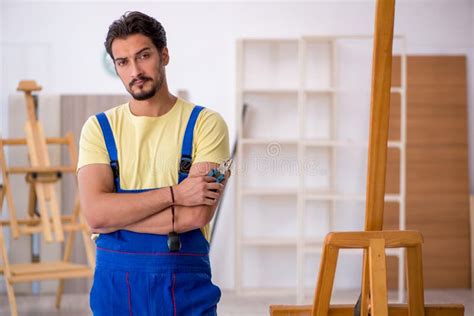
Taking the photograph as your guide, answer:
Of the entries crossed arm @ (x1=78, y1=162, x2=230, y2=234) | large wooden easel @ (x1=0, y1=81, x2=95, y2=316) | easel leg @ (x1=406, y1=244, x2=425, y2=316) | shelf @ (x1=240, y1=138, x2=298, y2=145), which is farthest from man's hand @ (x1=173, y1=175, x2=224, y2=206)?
shelf @ (x1=240, y1=138, x2=298, y2=145)

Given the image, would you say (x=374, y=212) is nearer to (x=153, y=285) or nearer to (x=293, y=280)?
(x=153, y=285)

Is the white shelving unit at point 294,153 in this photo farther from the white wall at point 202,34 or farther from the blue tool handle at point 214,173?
the blue tool handle at point 214,173

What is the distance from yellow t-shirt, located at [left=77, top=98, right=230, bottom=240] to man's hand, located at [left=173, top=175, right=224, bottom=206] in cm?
4

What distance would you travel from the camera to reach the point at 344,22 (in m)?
7.36

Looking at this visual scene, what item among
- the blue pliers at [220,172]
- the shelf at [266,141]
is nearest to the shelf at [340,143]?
the shelf at [266,141]

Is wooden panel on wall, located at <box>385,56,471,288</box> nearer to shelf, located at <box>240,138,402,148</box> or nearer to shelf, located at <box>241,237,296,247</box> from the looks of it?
shelf, located at <box>240,138,402,148</box>

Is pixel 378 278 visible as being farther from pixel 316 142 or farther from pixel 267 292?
pixel 267 292

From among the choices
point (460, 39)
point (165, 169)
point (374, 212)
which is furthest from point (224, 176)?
point (460, 39)

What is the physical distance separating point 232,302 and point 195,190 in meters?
4.42

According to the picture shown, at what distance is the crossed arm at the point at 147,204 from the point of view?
2.29m

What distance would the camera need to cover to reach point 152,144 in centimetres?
231

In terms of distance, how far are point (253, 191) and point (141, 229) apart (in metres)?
4.70

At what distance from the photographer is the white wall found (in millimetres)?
7238
